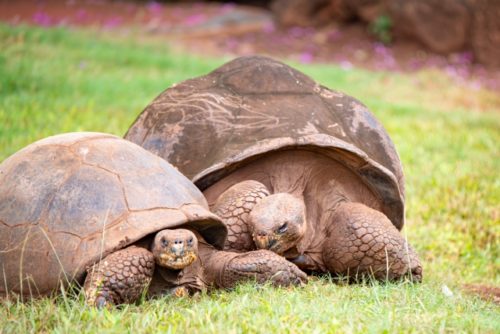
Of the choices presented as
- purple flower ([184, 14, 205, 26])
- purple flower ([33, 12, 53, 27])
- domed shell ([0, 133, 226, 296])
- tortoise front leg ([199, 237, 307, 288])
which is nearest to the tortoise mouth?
domed shell ([0, 133, 226, 296])

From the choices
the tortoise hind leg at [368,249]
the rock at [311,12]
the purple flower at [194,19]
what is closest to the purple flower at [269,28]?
the rock at [311,12]

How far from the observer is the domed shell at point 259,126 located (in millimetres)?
3590

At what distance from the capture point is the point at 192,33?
48.3 ft

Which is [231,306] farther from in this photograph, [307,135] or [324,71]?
[324,71]

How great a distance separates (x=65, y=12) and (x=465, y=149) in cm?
1043

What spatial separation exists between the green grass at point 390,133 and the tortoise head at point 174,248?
0.51ft

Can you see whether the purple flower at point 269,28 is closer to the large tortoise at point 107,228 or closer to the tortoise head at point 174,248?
the large tortoise at point 107,228

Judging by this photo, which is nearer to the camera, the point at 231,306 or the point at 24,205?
the point at 231,306

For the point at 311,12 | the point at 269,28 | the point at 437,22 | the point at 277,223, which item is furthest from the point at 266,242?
the point at 311,12

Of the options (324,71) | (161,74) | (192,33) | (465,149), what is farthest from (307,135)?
(192,33)

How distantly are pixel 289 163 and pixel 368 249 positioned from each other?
22.0 inches

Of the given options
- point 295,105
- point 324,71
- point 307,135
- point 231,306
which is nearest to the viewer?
point 231,306

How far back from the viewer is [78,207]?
297 cm

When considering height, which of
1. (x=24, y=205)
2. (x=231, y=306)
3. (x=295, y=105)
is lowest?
(x=231, y=306)
